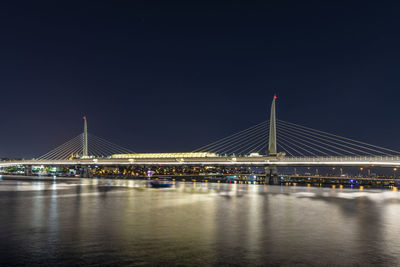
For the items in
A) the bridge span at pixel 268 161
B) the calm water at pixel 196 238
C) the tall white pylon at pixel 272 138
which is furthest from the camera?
the tall white pylon at pixel 272 138

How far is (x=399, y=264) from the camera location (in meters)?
12.8

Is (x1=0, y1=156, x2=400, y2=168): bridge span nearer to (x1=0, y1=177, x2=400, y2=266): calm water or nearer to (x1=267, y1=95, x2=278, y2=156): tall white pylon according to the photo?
(x1=267, y1=95, x2=278, y2=156): tall white pylon

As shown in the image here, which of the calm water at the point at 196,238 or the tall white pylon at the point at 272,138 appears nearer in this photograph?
the calm water at the point at 196,238

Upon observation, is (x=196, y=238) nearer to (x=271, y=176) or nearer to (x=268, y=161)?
(x=268, y=161)

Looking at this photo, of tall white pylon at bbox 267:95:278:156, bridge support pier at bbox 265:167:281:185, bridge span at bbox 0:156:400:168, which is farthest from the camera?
bridge support pier at bbox 265:167:281:185

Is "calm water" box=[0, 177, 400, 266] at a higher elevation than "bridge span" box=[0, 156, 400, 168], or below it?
below

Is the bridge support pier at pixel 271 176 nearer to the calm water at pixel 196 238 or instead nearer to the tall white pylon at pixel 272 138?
the tall white pylon at pixel 272 138

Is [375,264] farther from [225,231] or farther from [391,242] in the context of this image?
[225,231]

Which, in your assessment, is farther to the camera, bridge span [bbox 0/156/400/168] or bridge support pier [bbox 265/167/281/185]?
bridge support pier [bbox 265/167/281/185]

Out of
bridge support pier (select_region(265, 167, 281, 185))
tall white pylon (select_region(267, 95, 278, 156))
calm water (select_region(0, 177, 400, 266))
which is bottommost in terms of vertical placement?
bridge support pier (select_region(265, 167, 281, 185))

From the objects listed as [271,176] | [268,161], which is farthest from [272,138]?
[271,176]

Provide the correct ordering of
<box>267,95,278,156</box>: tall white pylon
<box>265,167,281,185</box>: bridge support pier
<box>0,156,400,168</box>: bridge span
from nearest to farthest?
<box>0,156,400,168</box>: bridge span, <box>267,95,278,156</box>: tall white pylon, <box>265,167,281,185</box>: bridge support pier

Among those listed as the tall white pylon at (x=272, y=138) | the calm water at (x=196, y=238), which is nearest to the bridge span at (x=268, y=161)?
the tall white pylon at (x=272, y=138)

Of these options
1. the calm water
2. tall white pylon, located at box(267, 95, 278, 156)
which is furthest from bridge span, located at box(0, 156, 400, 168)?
the calm water
